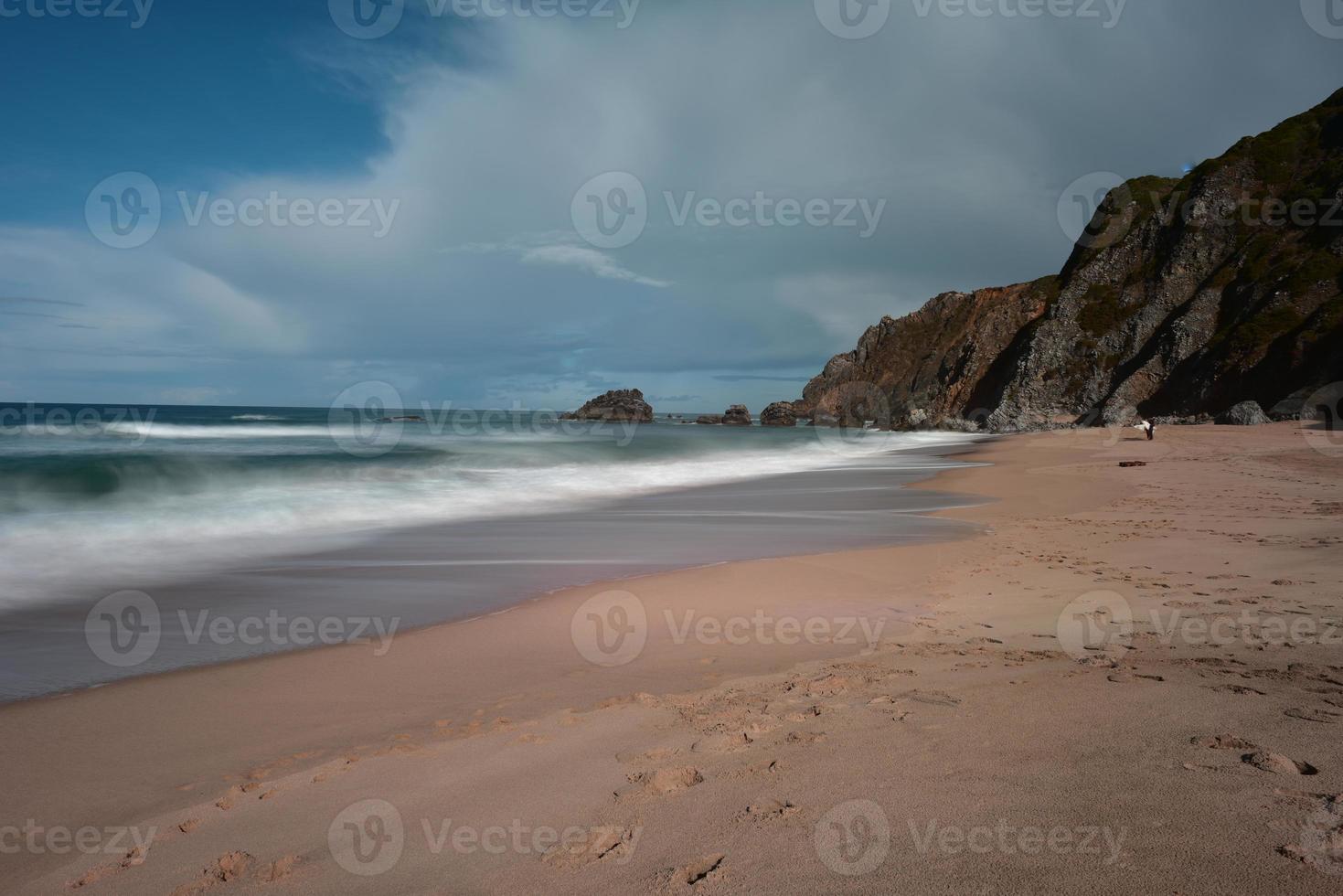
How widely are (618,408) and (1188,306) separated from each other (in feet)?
326

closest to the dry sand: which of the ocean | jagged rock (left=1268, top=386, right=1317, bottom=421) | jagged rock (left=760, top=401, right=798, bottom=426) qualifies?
the ocean

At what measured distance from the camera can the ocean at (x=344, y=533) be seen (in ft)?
26.7

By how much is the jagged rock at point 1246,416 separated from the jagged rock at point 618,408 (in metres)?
108

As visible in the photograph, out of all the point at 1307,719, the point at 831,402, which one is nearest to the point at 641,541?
the point at 1307,719

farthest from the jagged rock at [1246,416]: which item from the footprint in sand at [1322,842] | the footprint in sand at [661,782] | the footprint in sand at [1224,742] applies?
the footprint in sand at [661,782]

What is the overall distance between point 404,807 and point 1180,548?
32.1 feet

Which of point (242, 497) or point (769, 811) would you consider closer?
point (769, 811)

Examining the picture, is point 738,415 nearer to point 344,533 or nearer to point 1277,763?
point 344,533

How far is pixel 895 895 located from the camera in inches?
98.7

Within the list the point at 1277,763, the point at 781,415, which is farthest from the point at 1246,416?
the point at 781,415

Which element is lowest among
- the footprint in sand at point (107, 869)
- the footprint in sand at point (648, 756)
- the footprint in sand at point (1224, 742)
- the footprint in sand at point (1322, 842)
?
the footprint in sand at point (107, 869)

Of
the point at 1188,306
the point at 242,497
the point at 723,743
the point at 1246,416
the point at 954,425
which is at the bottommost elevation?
the point at 723,743

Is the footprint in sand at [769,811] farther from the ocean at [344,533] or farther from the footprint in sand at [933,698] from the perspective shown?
the ocean at [344,533]

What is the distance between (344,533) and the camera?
47.7ft
